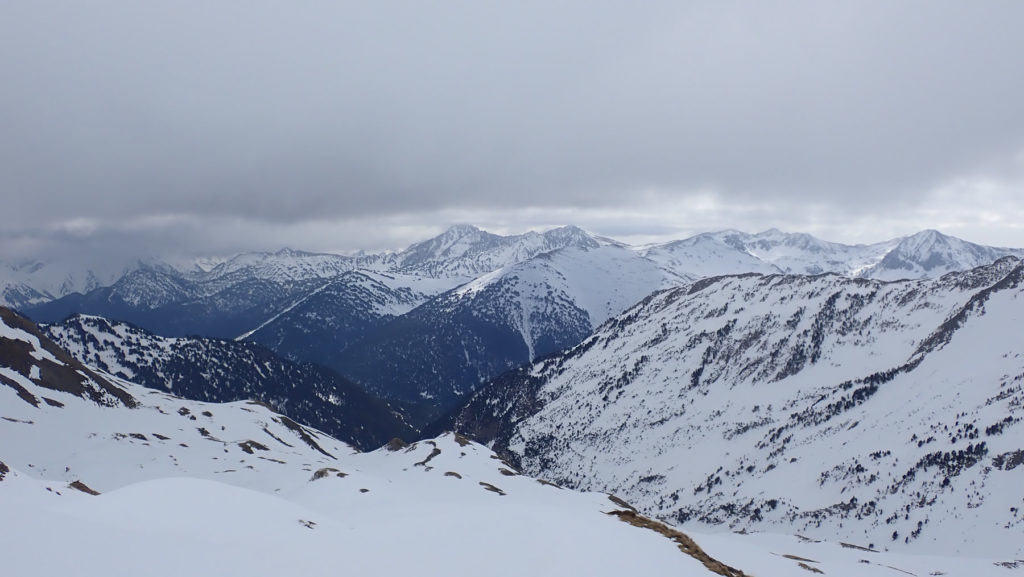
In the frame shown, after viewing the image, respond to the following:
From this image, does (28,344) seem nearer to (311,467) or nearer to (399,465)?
(311,467)

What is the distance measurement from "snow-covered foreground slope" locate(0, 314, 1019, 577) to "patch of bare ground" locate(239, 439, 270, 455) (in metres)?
6.33

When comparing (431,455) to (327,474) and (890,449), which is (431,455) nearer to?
(327,474)

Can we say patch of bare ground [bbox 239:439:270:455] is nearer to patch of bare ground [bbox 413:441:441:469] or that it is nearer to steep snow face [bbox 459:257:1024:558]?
patch of bare ground [bbox 413:441:441:469]

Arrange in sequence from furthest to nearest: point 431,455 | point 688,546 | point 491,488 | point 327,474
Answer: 1. point 431,455
2. point 491,488
3. point 327,474
4. point 688,546

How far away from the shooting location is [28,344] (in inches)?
4970

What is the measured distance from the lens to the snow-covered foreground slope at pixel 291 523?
20125 millimetres

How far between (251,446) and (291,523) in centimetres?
10244

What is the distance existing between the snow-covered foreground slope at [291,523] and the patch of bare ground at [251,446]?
6.33m

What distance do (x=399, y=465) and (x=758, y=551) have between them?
75840 mm

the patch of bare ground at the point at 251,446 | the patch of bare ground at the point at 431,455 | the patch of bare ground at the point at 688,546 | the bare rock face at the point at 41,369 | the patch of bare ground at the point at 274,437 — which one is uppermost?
the patch of bare ground at the point at 688,546

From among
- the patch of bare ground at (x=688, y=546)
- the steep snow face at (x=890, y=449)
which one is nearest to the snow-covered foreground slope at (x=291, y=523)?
the patch of bare ground at (x=688, y=546)

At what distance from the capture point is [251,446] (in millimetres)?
120312

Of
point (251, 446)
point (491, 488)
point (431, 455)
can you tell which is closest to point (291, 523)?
point (491, 488)

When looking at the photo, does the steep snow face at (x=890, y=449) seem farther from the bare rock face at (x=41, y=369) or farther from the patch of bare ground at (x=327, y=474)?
the bare rock face at (x=41, y=369)
